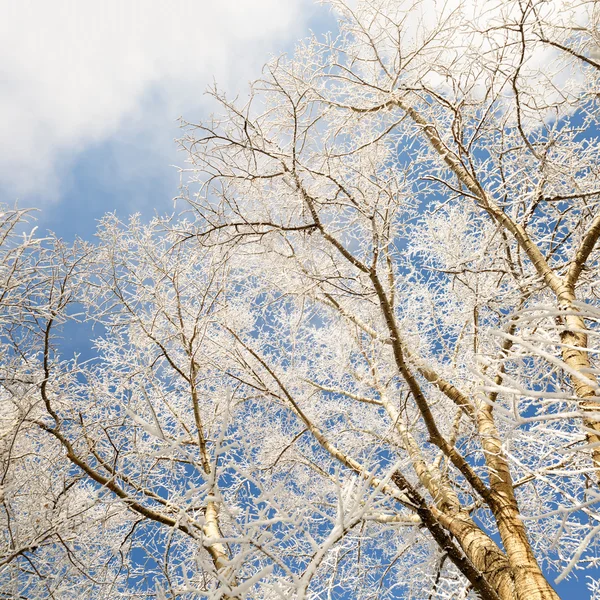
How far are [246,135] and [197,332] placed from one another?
1999 millimetres

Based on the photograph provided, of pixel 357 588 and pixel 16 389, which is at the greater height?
pixel 16 389

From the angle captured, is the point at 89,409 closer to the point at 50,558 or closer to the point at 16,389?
the point at 16,389

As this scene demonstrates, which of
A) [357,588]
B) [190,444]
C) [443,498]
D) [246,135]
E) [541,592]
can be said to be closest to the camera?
[541,592]

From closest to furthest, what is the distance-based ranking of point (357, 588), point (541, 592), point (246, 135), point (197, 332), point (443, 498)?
point (541, 592), point (246, 135), point (443, 498), point (197, 332), point (357, 588)

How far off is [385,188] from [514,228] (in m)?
1.19

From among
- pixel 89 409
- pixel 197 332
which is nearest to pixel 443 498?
pixel 197 332

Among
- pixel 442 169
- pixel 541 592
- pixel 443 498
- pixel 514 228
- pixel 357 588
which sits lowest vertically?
pixel 541 592

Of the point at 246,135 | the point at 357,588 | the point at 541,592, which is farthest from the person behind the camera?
the point at 357,588

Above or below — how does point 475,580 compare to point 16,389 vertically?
below

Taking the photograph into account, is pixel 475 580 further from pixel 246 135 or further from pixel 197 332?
pixel 246 135

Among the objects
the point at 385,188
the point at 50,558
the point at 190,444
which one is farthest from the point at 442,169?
the point at 50,558

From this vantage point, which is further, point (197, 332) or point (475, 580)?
point (197, 332)

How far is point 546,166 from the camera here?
365cm

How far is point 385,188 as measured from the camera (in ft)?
11.5
